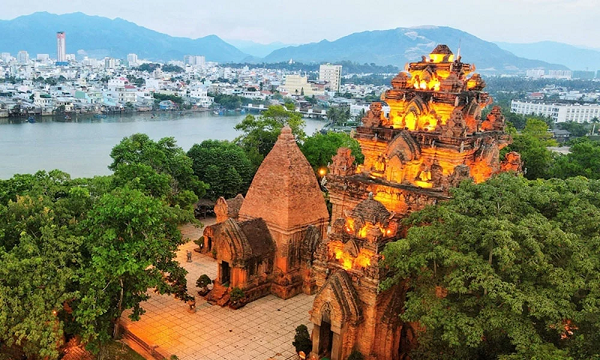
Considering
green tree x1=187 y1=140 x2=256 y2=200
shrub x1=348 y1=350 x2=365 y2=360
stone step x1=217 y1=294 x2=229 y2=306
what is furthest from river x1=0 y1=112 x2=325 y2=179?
shrub x1=348 y1=350 x2=365 y2=360

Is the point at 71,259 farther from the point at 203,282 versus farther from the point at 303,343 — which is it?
the point at 203,282

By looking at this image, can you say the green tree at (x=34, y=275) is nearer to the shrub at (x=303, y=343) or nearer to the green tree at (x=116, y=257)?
the green tree at (x=116, y=257)

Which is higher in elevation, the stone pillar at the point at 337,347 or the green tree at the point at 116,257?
the green tree at the point at 116,257

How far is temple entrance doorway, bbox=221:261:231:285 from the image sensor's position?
2383cm

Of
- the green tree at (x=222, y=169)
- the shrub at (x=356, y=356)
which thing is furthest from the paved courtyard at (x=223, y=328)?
the green tree at (x=222, y=169)

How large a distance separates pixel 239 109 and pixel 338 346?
121m

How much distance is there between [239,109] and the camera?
13425cm

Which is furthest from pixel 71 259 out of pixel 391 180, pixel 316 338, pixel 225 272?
pixel 391 180

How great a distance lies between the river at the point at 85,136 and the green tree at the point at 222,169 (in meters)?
18.1

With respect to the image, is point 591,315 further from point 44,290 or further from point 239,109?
point 239,109

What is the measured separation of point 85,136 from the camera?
76250mm

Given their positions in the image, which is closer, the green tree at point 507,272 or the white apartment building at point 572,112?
the green tree at point 507,272

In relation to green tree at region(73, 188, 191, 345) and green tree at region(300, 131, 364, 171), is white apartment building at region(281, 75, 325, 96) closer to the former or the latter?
green tree at region(300, 131, 364, 171)

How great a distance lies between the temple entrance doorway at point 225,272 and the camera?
23828mm
